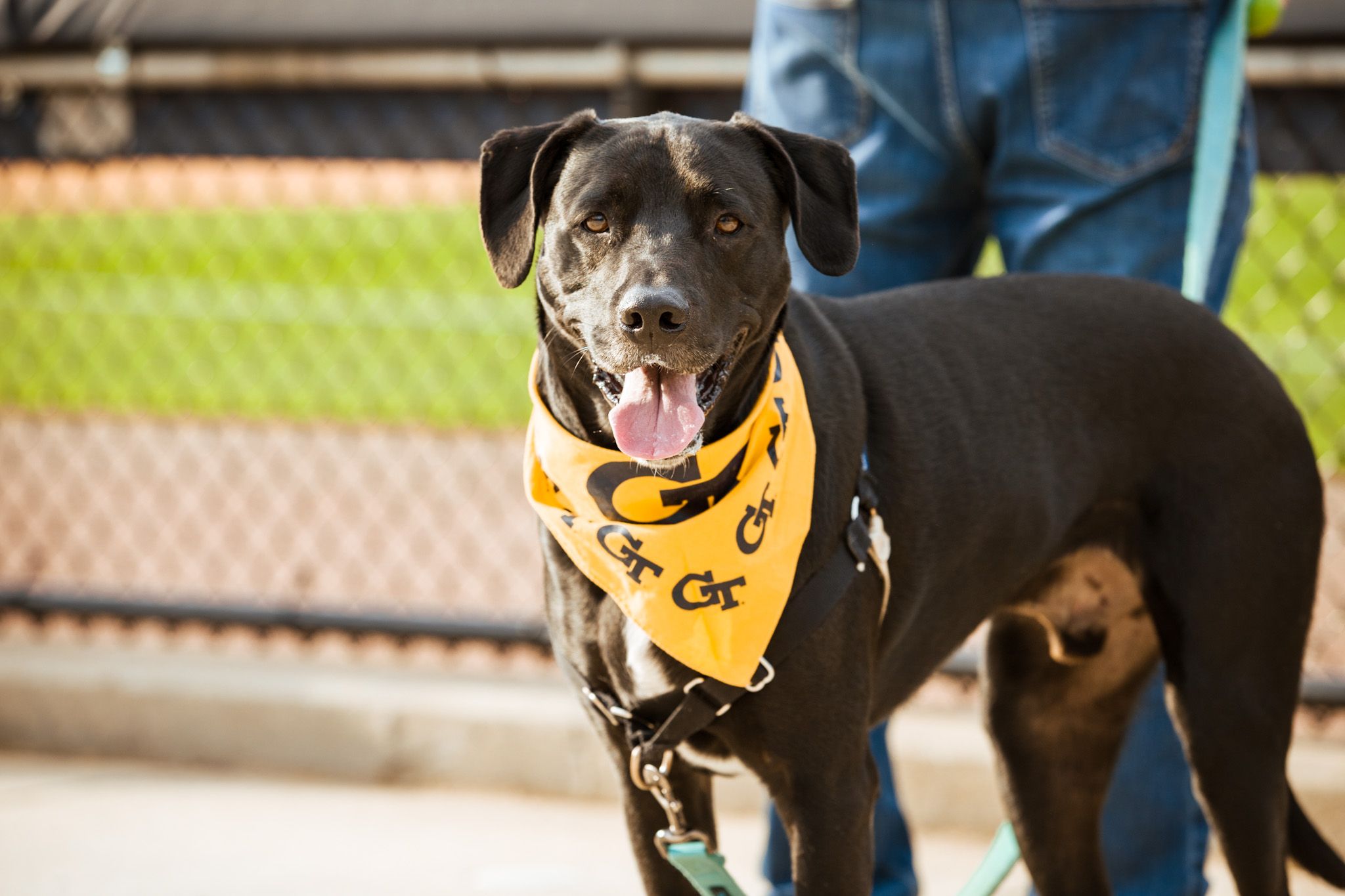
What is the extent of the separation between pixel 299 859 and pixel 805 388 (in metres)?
1.91

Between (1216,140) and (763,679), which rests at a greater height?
(1216,140)

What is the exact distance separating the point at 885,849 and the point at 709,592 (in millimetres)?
1041

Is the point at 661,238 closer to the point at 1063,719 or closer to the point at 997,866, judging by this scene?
the point at 1063,719

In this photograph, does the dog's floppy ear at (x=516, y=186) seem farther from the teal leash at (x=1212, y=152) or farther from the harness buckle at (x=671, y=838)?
the teal leash at (x=1212, y=152)

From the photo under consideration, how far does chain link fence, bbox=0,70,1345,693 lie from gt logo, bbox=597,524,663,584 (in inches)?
74.5

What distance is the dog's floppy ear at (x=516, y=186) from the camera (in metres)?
2.22

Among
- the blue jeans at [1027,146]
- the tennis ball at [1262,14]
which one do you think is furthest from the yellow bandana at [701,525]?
the tennis ball at [1262,14]

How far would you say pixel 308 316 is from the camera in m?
9.83

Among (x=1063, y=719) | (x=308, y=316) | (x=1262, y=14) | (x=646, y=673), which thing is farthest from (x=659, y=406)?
(x=308, y=316)

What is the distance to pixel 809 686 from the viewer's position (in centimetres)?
212

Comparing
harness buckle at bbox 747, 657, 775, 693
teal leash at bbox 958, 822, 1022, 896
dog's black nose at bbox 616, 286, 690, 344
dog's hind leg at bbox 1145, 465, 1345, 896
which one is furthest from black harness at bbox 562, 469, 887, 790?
teal leash at bbox 958, 822, 1022, 896

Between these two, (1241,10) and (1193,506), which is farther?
(1241,10)

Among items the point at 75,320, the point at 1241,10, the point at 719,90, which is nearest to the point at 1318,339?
the point at 719,90

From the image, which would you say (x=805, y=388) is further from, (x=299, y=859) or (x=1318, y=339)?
(x=1318, y=339)
